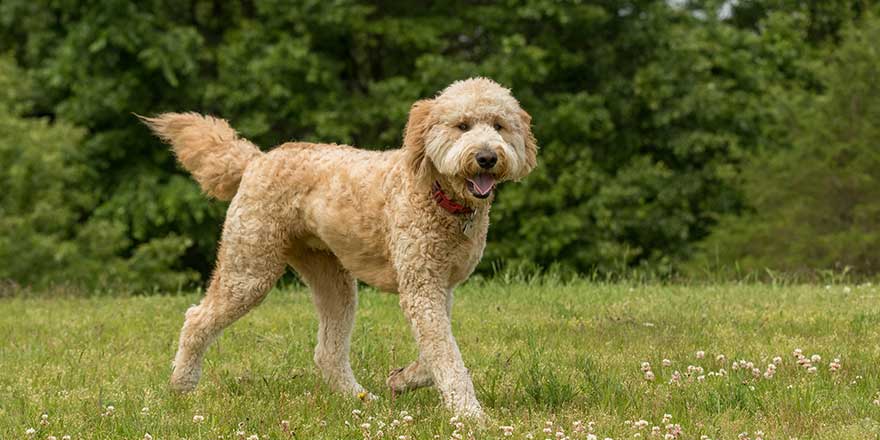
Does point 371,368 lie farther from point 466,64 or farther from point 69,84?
point 69,84

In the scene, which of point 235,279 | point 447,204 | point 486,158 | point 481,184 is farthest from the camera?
point 235,279

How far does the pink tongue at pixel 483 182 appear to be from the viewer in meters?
5.13

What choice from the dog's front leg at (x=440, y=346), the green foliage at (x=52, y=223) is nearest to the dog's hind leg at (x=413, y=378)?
the dog's front leg at (x=440, y=346)

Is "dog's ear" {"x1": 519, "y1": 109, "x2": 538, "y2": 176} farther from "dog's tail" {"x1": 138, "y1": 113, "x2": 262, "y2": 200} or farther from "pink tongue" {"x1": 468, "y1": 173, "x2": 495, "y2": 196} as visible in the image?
"dog's tail" {"x1": 138, "y1": 113, "x2": 262, "y2": 200}

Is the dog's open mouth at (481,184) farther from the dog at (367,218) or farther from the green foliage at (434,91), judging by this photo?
the green foliage at (434,91)

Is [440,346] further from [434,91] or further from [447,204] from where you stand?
[434,91]

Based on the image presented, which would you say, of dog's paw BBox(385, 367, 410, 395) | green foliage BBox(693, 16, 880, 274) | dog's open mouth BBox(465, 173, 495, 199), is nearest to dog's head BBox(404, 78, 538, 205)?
dog's open mouth BBox(465, 173, 495, 199)

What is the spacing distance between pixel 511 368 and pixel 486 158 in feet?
5.59

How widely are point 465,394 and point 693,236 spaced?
47.2ft

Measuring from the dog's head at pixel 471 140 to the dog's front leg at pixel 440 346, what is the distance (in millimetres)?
501

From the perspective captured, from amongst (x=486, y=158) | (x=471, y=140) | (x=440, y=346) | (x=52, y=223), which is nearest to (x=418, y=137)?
(x=471, y=140)

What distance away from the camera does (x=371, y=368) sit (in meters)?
6.62

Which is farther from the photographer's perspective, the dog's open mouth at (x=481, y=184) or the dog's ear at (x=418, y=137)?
the dog's ear at (x=418, y=137)

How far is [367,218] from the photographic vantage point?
18.4ft
